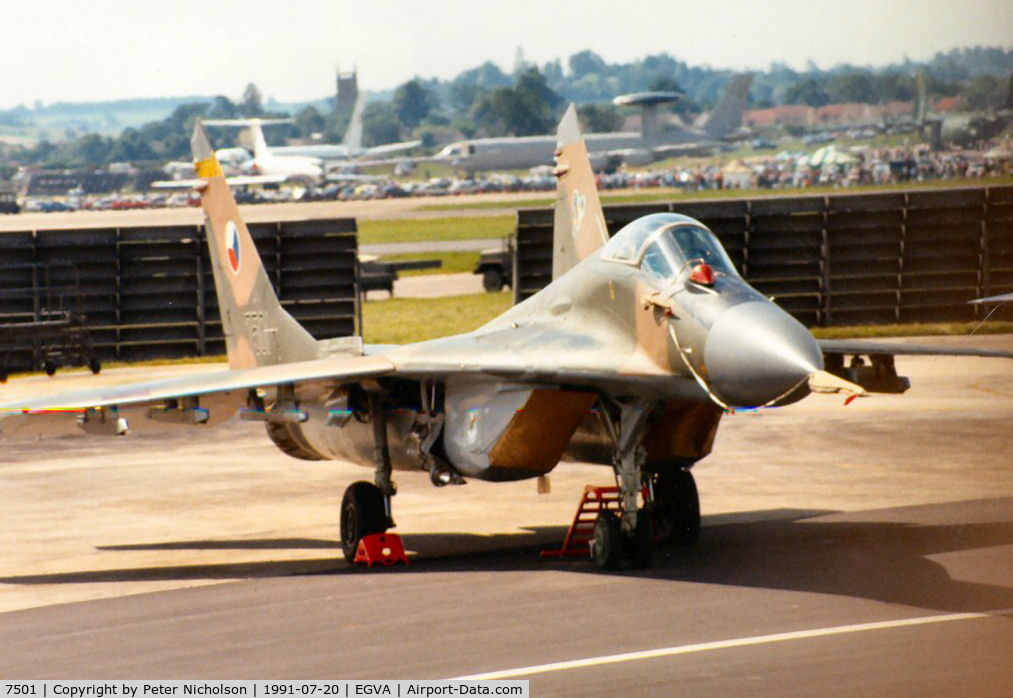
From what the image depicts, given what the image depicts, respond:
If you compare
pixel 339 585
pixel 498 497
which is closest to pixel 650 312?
pixel 339 585

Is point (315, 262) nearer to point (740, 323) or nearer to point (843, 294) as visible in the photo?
point (843, 294)

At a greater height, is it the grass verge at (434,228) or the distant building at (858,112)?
the distant building at (858,112)

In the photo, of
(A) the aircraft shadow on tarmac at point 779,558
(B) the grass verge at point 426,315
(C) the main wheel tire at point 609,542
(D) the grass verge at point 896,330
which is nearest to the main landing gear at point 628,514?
(C) the main wheel tire at point 609,542

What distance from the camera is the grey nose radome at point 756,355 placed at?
11711 mm

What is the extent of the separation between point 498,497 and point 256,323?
3.69m

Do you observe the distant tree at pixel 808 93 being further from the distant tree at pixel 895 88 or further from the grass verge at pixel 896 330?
the grass verge at pixel 896 330

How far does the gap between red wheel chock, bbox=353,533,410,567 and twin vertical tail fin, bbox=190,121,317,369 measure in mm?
3085

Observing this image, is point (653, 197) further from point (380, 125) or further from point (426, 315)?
point (380, 125)

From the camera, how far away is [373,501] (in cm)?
1534

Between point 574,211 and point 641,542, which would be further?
point 574,211

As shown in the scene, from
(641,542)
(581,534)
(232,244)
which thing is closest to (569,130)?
(232,244)

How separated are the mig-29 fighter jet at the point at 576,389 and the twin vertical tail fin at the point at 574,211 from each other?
8.68 ft

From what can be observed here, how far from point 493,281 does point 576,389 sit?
33.7 meters

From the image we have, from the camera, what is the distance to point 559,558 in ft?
48.4
